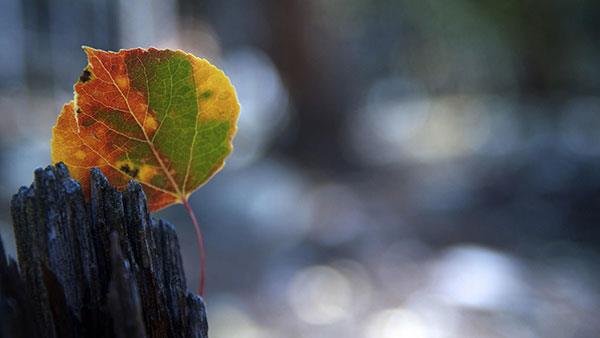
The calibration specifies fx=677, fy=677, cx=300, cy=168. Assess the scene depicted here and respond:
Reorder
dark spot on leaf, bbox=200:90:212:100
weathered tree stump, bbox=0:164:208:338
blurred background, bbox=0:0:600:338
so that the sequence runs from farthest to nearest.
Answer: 1. blurred background, bbox=0:0:600:338
2. dark spot on leaf, bbox=200:90:212:100
3. weathered tree stump, bbox=0:164:208:338

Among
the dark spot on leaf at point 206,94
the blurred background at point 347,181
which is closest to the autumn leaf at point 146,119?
the dark spot on leaf at point 206,94

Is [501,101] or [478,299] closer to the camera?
[478,299]

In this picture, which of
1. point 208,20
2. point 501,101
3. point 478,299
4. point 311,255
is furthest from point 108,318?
point 501,101

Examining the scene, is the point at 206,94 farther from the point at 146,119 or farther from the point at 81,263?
the point at 81,263

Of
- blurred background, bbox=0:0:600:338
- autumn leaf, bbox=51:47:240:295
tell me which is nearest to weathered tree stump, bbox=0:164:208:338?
autumn leaf, bbox=51:47:240:295

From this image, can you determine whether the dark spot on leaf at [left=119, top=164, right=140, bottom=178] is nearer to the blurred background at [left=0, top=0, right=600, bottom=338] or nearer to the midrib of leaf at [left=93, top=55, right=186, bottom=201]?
the midrib of leaf at [left=93, top=55, right=186, bottom=201]

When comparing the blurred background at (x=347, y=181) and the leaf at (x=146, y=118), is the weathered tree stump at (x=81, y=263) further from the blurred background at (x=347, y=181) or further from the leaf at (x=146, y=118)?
the blurred background at (x=347, y=181)

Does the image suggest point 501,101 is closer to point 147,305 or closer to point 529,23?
point 529,23
